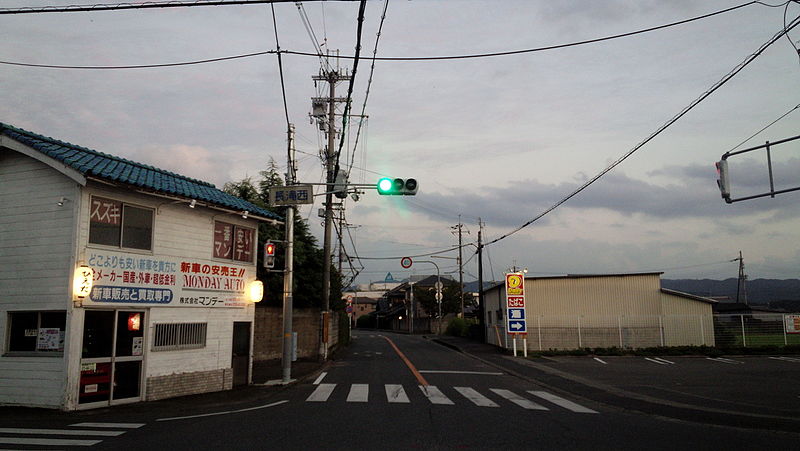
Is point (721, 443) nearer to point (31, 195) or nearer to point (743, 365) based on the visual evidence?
point (31, 195)

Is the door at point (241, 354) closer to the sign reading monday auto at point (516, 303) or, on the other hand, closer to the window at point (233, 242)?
the window at point (233, 242)

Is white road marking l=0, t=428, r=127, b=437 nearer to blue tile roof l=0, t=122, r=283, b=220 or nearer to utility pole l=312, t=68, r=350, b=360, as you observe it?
blue tile roof l=0, t=122, r=283, b=220

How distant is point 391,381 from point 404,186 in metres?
6.52

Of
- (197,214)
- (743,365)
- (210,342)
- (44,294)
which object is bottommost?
(743,365)

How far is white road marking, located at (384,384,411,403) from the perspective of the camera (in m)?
13.0

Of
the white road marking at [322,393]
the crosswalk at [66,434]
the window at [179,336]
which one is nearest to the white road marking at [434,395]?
the white road marking at [322,393]

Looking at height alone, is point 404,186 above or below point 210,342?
above

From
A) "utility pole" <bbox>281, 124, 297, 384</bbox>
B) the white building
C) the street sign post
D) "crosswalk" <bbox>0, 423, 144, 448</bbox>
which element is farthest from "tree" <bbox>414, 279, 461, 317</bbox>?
"crosswalk" <bbox>0, 423, 144, 448</bbox>

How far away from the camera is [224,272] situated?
1577 cm

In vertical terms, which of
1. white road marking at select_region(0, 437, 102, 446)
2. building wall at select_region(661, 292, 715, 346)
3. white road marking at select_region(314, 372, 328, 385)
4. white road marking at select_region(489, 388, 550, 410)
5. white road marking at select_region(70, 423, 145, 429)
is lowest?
white road marking at select_region(314, 372, 328, 385)

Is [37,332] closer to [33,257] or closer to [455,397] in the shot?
[33,257]

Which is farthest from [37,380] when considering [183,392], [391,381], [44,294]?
[391,381]

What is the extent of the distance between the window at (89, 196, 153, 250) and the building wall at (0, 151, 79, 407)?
1.67ft

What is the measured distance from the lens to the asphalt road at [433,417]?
336 inches
